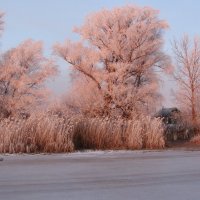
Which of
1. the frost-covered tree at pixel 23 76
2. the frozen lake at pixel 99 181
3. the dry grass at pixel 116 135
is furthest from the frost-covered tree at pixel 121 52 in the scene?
the frozen lake at pixel 99 181

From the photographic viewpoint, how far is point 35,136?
11.4m

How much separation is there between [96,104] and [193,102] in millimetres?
5980

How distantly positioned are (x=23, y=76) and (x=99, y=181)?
26669 millimetres

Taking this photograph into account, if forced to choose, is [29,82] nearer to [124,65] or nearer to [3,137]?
[124,65]

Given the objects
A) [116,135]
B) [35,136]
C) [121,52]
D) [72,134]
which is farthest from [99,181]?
[121,52]

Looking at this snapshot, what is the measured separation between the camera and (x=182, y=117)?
24.9m

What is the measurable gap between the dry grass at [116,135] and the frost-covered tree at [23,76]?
17425mm

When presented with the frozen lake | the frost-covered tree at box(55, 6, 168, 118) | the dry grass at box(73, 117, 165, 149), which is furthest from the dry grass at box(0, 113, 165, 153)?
the frost-covered tree at box(55, 6, 168, 118)

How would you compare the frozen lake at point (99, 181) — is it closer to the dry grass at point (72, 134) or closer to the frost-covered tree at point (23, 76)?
the dry grass at point (72, 134)

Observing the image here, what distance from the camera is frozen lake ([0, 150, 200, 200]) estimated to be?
185 inches

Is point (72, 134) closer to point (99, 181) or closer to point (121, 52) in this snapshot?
point (99, 181)

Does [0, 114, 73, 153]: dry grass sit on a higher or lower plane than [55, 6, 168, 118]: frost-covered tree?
lower

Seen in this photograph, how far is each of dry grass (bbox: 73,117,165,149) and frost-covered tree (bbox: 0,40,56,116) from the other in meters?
17.4

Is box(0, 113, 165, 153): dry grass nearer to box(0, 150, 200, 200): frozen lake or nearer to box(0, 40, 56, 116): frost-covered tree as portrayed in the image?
box(0, 150, 200, 200): frozen lake
